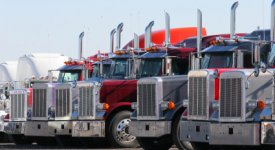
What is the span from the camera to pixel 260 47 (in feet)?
61.2

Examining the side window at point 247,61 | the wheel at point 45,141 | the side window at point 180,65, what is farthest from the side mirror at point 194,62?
the wheel at point 45,141

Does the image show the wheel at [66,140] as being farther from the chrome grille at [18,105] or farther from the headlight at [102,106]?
the headlight at [102,106]

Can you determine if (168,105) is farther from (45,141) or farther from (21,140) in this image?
(21,140)

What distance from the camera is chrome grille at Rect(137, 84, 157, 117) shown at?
21391 mm

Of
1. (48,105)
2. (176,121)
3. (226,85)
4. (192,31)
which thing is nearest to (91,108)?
(48,105)

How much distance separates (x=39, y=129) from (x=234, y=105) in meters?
8.79

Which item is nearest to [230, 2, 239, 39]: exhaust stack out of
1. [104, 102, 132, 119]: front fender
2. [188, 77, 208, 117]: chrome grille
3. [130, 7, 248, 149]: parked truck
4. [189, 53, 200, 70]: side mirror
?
[130, 7, 248, 149]: parked truck

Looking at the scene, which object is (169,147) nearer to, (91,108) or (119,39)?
(91,108)

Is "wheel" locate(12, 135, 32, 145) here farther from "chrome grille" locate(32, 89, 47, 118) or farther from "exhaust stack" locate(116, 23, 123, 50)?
"exhaust stack" locate(116, 23, 123, 50)

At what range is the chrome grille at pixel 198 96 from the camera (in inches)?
760

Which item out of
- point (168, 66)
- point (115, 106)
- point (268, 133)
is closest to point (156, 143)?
point (168, 66)

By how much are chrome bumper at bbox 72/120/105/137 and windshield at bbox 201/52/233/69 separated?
374 centimetres

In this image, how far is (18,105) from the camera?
90.2ft

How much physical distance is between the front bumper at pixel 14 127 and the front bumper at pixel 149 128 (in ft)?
18.8
